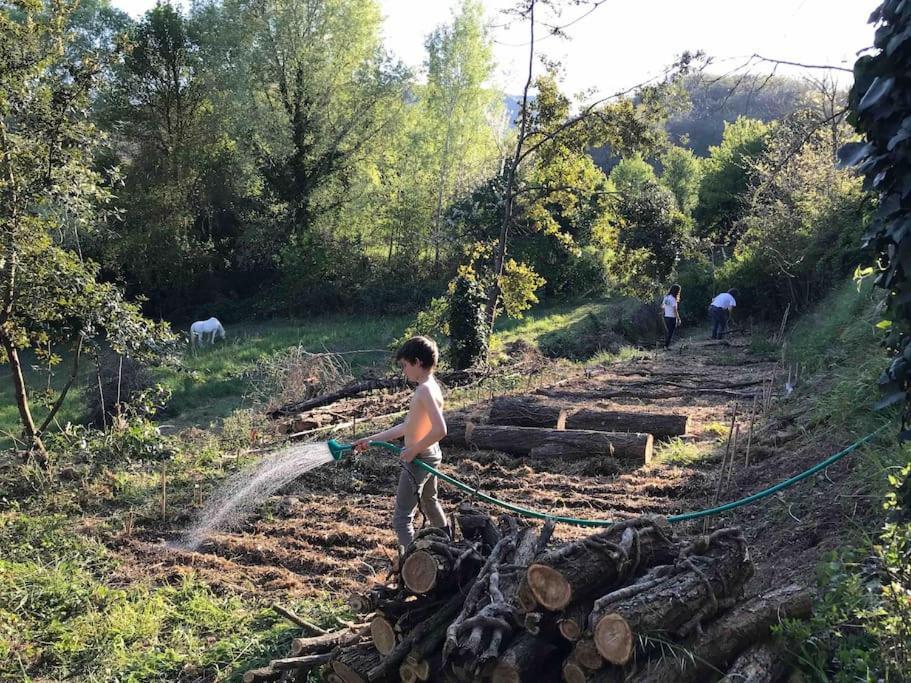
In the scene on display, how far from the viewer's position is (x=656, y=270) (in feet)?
65.1

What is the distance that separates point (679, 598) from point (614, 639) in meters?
0.40

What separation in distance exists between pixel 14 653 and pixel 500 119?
3968 centimetres

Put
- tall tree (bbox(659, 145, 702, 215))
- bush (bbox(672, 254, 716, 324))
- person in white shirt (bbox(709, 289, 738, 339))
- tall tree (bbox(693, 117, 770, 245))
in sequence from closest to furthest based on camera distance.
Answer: person in white shirt (bbox(709, 289, 738, 339)) → bush (bbox(672, 254, 716, 324)) → tall tree (bbox(693, 117, 770, 245)) → tall tree (bbox(659, 145, 702, 215))

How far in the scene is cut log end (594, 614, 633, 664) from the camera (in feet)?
10.5

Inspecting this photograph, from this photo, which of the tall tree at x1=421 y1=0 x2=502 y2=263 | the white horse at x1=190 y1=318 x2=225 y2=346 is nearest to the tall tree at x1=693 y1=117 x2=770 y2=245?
the tall tree at x1=421 y1=0 x2=502 y2=263

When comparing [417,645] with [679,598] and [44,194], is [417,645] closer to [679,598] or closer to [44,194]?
[679,598]

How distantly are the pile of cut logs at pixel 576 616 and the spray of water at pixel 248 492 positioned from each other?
3272 millimetres

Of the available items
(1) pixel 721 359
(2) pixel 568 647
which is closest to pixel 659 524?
(2) pixel 568 647

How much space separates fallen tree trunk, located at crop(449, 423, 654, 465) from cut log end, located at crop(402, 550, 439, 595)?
4.90 meters

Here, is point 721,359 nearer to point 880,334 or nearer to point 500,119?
point 880,334

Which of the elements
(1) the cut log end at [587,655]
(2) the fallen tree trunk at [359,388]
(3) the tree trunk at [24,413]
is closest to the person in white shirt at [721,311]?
(2) the fallen tree trunk at [359,388]

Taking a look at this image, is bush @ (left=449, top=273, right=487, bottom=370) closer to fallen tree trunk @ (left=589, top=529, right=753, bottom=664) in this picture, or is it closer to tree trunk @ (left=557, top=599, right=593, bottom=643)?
fallen tree trunk @ (left=589, top=529, right=753, bottom=664)

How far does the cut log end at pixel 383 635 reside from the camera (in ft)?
12.8

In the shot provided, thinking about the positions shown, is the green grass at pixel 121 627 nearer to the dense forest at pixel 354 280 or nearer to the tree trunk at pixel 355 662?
the dense forest at pixel 354 280
